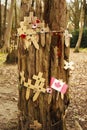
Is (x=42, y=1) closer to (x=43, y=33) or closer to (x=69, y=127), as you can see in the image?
(x=43, y=33)

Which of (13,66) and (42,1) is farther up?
(42,1)

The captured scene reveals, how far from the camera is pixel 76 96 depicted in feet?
26.2

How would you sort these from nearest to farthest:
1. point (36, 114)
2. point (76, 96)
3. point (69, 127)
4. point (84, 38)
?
point (36, 114), point (69, 127), point (76, 96), point (84, 38)

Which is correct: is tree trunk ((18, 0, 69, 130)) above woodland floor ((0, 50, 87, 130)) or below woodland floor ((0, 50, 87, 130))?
above

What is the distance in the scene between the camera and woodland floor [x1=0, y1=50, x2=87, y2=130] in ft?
19.1

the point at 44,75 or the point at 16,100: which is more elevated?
the point at 44,75

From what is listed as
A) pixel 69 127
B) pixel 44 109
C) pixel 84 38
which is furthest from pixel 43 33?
pixel 84 38

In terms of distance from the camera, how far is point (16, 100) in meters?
7.36

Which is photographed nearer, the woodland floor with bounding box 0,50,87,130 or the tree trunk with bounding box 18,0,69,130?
the tree trunk with bounding box 18,0,69,130

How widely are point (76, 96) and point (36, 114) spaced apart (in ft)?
10.5

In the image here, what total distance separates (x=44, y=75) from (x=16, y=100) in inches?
109

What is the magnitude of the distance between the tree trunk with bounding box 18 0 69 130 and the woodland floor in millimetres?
614

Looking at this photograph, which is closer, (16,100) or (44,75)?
(44,75)

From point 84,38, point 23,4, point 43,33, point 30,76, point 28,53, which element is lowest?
point 84,38
